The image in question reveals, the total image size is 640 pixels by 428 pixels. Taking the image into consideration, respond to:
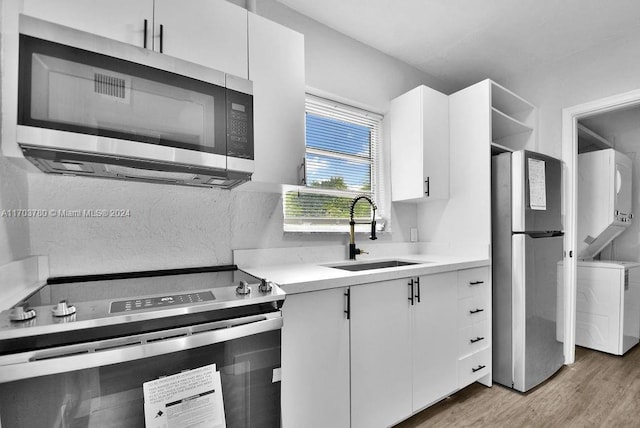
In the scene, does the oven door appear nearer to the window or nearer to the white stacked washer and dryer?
the window

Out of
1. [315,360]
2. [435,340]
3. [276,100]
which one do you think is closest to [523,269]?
[435,340]

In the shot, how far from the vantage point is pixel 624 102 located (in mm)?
2393

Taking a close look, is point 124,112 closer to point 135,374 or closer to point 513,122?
point 135,374

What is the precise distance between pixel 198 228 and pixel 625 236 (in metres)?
4.92

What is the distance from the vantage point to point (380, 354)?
1618mm

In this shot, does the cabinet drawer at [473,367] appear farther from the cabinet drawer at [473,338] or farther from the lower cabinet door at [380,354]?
the lower cabinet door at [380,354]

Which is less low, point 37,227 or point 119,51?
point 119,51

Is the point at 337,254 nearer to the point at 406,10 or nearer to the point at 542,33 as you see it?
the point at 406,10

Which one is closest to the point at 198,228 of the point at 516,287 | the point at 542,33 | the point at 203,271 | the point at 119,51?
the point at 203,271

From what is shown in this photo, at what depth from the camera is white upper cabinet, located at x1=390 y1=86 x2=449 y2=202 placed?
2.37m

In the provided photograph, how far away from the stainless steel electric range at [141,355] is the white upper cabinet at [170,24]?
3.29 feet

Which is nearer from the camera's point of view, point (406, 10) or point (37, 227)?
point (37, 227)

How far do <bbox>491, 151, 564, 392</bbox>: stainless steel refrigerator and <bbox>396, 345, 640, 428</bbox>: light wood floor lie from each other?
125mm

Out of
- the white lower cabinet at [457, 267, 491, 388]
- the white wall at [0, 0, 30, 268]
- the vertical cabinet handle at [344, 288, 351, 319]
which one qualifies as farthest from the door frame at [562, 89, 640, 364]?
the white wall at [0, 0, 30, 268]
